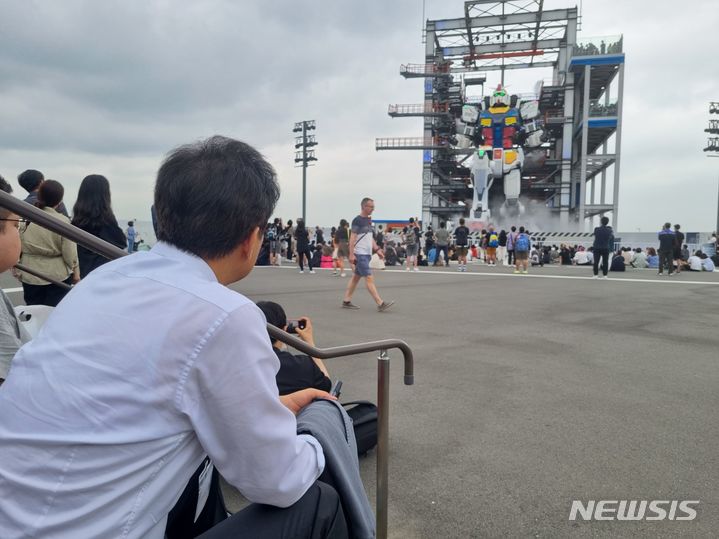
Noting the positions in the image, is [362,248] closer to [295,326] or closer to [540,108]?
[295,326]

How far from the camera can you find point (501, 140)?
37.2 metres

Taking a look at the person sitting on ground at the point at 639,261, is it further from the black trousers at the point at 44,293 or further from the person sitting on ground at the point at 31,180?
the black trousers at the point at 44,293

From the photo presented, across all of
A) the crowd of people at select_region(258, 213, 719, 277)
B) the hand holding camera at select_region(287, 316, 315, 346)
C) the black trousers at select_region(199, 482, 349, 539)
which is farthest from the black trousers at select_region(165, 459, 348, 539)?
the crowd of people at select_region(258, 213, 719, 277)

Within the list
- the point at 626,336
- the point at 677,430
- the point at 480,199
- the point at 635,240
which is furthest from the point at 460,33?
the point at 677,430

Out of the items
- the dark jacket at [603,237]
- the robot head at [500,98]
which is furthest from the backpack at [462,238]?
the robot head at [500,98]

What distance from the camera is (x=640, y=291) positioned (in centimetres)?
1116

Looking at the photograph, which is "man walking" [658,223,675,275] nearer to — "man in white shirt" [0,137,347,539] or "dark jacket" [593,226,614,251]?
"dark jacket" [593,226,614,251]

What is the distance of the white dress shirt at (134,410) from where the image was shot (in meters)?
1.01

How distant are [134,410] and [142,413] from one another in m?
0.02

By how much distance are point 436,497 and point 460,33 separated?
45168 millimetres

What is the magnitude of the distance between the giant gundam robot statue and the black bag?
34.8m

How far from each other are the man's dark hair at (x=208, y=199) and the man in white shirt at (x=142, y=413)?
0.09 meters

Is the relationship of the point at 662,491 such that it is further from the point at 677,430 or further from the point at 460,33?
the point at 460,33

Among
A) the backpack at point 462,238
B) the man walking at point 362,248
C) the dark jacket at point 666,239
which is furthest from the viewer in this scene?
the backpack at point 462,238
